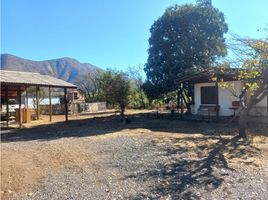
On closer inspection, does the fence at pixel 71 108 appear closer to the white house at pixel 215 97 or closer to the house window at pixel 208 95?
the white house at pixel 215 97

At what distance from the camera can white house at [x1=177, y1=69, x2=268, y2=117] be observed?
722 inches

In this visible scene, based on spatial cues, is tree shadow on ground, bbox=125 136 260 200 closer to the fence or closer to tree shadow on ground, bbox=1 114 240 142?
tree shadow on ground, bbox=1 114 240 142

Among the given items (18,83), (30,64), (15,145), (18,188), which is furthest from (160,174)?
(30,64)

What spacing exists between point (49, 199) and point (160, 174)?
8.10 ft

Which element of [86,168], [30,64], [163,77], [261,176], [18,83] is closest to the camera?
[261,176]

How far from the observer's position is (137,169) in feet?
24.5

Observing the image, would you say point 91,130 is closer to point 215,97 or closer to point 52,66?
point 215,97

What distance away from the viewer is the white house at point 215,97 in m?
18.3

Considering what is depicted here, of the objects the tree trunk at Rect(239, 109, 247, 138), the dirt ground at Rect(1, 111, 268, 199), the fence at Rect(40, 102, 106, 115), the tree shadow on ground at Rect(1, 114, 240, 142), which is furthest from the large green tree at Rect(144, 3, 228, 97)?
the dirt ground at Rect(1, 111, 268, 199)

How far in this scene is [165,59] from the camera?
2522 centimetres

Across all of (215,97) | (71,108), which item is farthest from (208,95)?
(71,108)

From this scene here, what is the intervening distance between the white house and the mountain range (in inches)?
4517

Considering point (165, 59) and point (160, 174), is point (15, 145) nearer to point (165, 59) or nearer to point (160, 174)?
point (160, 174)

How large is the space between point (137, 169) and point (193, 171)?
4.20ft
